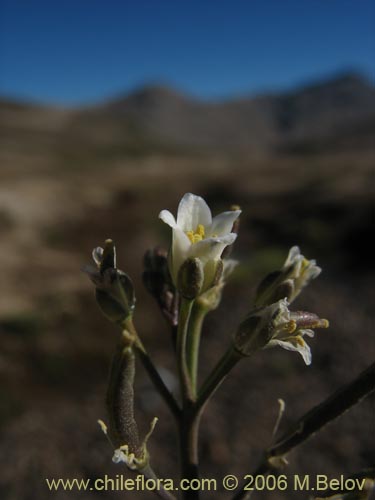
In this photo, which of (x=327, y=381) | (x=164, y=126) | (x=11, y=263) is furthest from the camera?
(x=164, y=126)

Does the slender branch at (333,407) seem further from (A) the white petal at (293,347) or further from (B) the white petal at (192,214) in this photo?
(B) the white petal at (192,214)

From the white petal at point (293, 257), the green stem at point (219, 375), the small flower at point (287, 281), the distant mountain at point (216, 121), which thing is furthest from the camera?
the distant mountain at point (216, 121)

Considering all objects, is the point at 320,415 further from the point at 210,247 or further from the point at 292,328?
the point at 210,247

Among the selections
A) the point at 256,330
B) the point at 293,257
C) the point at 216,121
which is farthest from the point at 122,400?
the point at 216,121

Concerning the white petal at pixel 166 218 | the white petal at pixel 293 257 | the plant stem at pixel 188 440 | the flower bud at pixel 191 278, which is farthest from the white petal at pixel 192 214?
the plant stem at pixel 188 440

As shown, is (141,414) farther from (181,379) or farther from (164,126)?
(164,126)

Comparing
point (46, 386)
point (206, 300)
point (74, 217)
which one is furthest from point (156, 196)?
point (206, 300)

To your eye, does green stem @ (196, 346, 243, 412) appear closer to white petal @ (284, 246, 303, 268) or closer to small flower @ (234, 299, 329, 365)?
small flower @ (234, 299, 329, 365)

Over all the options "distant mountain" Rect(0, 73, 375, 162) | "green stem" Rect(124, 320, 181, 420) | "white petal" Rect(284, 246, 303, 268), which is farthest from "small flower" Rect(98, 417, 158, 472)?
"distant mountain" Rect(0, 73, 375, 162)
